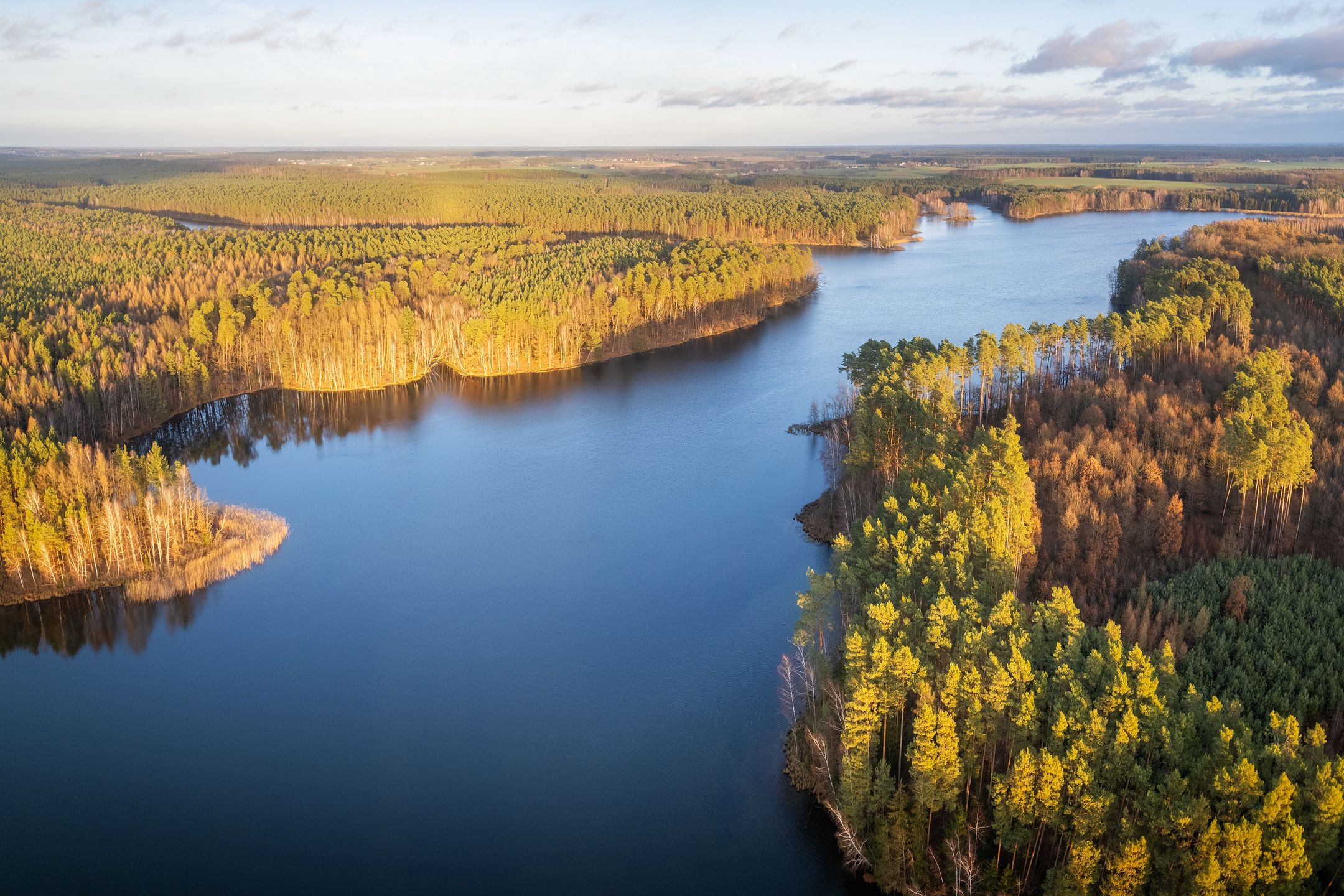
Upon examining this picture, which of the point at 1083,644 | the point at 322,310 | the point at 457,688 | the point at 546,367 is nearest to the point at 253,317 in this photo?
the point at 322,310

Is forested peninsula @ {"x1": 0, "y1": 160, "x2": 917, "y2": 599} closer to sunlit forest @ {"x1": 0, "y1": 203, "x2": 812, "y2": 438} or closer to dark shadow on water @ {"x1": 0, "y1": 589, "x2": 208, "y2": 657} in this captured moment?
sunlit forest @ {"x1": 0, "y1": 203, "x2": 812, "y2": 438}

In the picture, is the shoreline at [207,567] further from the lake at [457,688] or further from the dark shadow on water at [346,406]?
the dark shadow on water at [346,406]

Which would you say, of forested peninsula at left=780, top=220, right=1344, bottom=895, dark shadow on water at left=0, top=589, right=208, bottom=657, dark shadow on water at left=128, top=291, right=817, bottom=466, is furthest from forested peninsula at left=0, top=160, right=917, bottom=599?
A: forested peninsula at left=780, top=220, right=1344, bottom=895

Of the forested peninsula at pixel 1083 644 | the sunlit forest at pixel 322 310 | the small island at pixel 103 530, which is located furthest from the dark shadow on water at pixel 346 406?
the forested peninsula at pixel 1083 644

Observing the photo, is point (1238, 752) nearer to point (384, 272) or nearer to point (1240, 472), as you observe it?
point (1240, 472)

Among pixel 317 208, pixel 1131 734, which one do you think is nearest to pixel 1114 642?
pixel 1131 734

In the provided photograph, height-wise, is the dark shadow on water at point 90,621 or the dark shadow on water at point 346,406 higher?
the dark shadow on water at point 346,406
